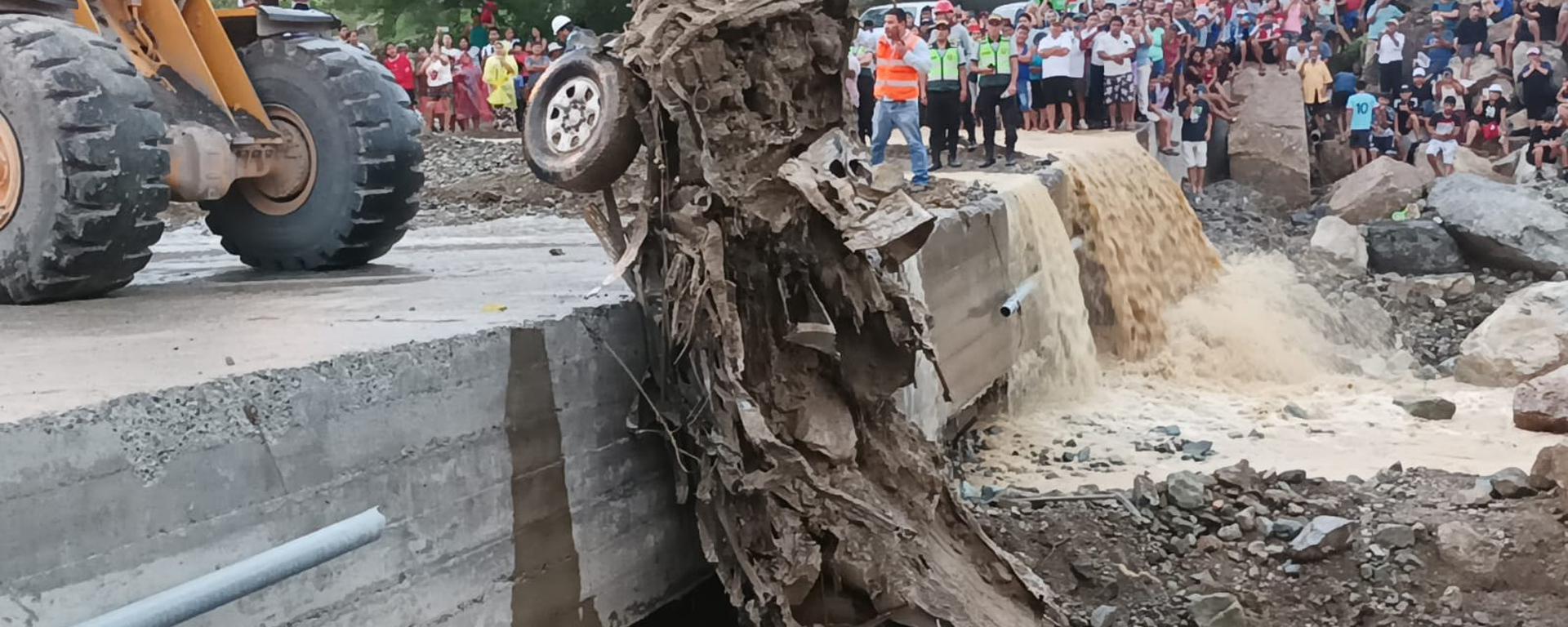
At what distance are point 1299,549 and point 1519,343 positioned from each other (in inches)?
261

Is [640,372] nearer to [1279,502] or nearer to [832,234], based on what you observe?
[832,234]

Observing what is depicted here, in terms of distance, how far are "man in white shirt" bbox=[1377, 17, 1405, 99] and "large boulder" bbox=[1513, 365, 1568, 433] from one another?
912cm

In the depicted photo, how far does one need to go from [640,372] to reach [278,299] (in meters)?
1.44

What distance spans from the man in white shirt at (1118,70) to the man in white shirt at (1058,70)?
0.31m

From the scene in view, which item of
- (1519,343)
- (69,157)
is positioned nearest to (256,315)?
(69,157)

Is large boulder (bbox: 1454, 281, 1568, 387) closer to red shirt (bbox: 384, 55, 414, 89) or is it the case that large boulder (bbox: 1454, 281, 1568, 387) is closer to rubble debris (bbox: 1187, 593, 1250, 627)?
rubble debris (bbox: 1187, 593, 1250, 627)

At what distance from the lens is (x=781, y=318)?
16.1ft

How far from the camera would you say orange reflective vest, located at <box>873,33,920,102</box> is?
416 inches

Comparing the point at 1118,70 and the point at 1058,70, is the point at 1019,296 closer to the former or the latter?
the point at 1058,70

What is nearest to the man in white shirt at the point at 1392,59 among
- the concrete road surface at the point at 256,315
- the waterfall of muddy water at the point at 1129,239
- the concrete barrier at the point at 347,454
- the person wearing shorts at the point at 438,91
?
the waterfall of muddy water at the point at 1129,239

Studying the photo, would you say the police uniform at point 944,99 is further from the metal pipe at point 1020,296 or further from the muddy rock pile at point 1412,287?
the muddy rock pile at point 1412,287

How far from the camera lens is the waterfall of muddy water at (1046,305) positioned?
10156 mm

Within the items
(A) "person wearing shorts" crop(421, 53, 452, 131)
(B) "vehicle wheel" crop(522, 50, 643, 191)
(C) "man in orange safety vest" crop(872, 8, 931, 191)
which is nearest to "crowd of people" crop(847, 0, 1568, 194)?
(C) "man in orange safety vest" crop(872, 8, 931, 191)

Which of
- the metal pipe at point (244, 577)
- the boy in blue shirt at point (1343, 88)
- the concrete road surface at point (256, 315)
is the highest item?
the concrete road surface at point (256, 315)
